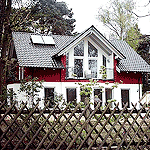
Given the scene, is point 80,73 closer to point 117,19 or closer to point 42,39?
point 42,39

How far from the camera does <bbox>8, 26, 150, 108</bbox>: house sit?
64.3ft

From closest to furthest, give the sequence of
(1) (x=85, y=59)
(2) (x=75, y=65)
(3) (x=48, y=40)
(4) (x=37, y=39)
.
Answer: (2) (x=75, y=65), (1) (x=85, y=59), (4) (x=37, y=39), (3) (x=48, y=40)

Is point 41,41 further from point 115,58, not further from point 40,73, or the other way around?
point 115,58

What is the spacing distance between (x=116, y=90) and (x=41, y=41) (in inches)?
291

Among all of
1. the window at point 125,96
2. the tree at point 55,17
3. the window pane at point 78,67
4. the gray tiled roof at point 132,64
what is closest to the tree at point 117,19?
the tree at point 55,17

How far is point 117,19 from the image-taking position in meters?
33.1

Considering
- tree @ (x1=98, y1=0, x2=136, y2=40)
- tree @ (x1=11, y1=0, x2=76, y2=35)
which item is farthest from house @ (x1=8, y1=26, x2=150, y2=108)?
tree @ (x1=11, y1=0, x2=76, y2=35)

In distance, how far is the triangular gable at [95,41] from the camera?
64.4 feet

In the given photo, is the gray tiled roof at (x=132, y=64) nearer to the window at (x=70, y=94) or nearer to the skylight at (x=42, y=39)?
the window at (x=70, y=94)

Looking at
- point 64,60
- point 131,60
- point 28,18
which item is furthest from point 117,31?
point 28,18

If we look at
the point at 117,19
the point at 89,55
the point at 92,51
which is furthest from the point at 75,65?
the point at 117,19

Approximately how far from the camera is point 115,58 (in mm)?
21484

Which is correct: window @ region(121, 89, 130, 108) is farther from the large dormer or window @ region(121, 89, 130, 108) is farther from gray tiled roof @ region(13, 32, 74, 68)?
gray tiled roof @ region(13, 32, 74, 68)

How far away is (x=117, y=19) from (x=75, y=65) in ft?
49.2
